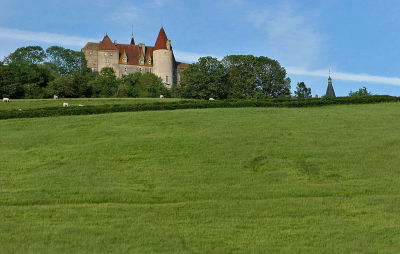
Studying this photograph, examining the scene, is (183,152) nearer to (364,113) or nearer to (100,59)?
(364,113)

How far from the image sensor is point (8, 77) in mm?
88688

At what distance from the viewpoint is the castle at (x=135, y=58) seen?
147500 mm

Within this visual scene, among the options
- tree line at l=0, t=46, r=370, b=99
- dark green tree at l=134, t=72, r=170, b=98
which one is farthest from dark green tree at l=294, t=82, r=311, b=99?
dark green tree at l=134, t=72, r=170, b=98

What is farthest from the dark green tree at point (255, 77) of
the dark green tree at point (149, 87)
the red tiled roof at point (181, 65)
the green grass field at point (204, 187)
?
the green grass field at point (204, 187)

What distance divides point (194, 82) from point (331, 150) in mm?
68469

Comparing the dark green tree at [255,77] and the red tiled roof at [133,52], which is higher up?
the red tiled roof at [133,52]

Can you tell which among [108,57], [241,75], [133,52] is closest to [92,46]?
[108,57]

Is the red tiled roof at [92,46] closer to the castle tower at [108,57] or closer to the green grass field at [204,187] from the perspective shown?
the castle tower at [108,57]

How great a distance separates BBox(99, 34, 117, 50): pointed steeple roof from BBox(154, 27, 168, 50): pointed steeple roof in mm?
13858

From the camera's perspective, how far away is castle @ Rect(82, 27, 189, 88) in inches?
5807

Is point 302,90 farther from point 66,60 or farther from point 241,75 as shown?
point 66,60

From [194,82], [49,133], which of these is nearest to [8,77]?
[194,82]

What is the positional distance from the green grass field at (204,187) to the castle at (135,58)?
112 meters

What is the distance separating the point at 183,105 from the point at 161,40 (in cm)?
10284
